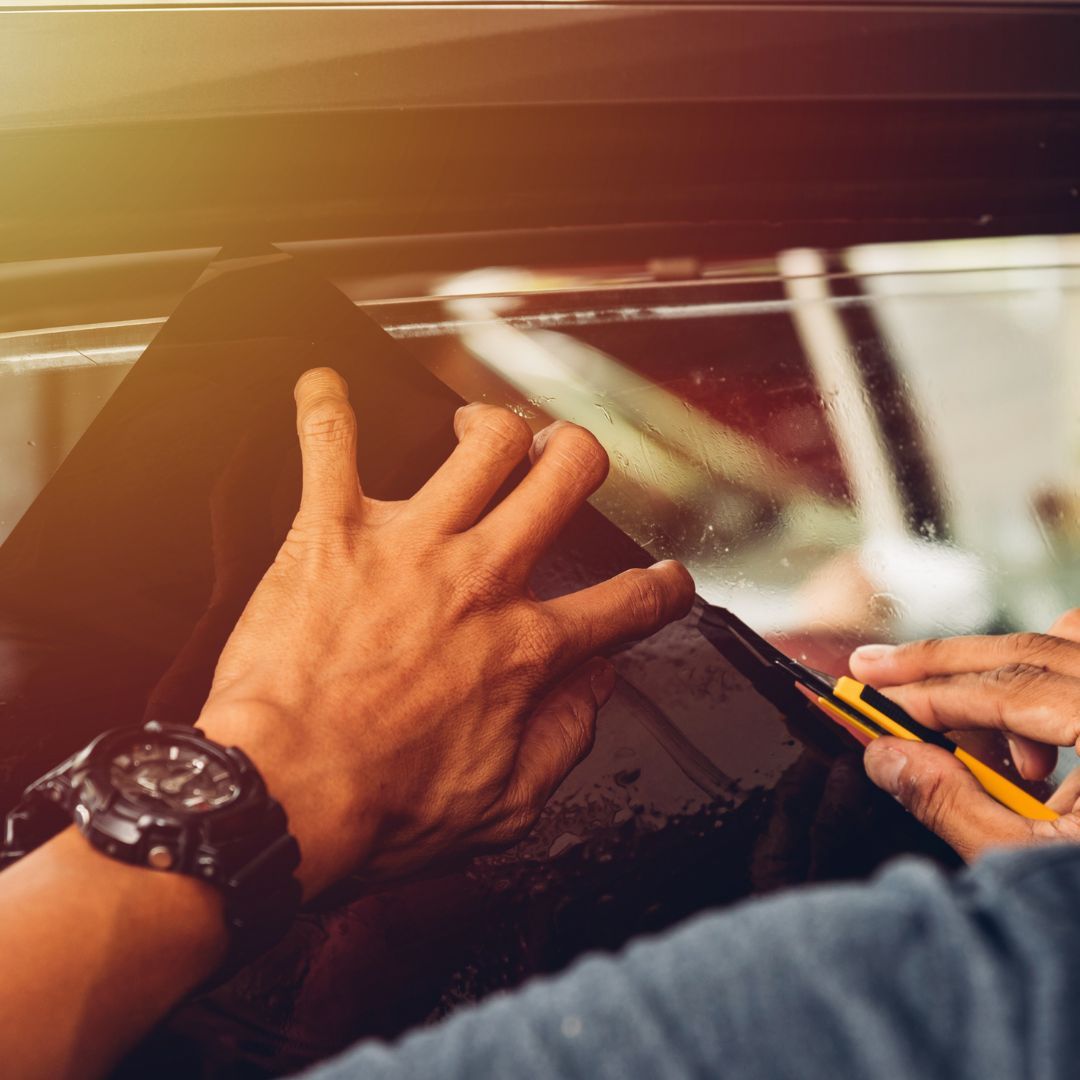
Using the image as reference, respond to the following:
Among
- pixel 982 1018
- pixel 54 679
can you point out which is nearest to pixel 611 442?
pixel 54 679

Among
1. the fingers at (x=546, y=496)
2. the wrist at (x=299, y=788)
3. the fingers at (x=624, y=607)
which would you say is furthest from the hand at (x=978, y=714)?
the wrist at (x=299, y=788)

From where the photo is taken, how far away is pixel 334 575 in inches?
29.2

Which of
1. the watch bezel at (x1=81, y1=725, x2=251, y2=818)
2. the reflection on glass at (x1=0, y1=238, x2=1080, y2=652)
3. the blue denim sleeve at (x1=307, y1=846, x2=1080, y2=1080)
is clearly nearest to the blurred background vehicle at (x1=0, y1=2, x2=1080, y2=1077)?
the reflection on glass at (x1=0, y1=238, x2=1080, y2=652)

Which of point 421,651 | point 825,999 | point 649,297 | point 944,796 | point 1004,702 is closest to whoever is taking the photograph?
point 825,999

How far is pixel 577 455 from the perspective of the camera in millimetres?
829

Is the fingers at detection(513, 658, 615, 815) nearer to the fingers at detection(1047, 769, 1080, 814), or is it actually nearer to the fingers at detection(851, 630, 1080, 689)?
the fingers at detection(851, 630, 1080, 689)

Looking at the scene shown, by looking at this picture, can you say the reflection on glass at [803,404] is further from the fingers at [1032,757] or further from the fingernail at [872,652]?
the fingers at [1032,757]

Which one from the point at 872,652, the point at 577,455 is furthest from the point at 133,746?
the point at 872,652

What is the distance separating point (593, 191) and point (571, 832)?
2.33ft

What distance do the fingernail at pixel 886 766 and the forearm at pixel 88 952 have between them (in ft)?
1.99

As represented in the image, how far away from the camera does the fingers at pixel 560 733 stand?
76 centimetres

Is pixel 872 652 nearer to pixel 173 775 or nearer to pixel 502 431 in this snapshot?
pixel 502 431

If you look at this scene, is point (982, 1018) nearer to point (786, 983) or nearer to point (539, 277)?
point (786, 983)

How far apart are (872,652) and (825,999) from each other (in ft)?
2.24
